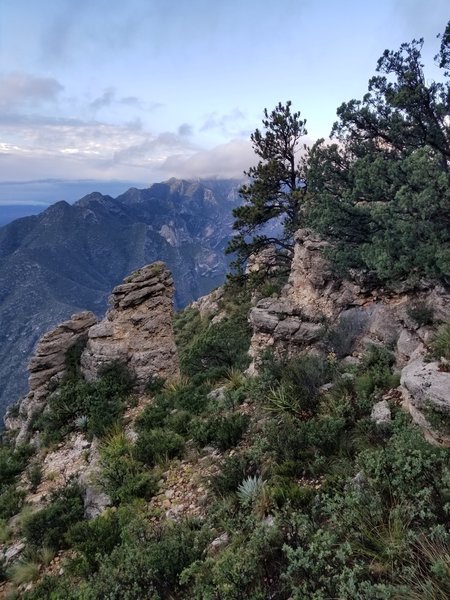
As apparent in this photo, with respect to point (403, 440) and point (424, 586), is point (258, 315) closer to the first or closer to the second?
point (403, 440)

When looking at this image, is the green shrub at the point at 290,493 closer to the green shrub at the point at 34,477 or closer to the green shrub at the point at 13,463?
the green shrub at the point at 34,477

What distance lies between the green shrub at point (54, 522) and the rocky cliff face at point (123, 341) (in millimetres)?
5347

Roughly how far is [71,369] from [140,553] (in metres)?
11.1

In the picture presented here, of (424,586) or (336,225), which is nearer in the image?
(424,586)

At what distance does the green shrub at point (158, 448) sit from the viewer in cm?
856

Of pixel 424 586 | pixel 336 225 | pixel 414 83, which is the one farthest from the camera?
pixel 336 225

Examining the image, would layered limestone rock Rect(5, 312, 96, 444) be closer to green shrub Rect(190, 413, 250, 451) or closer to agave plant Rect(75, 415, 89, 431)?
agave plant Rect(75, 415, 89, 431)

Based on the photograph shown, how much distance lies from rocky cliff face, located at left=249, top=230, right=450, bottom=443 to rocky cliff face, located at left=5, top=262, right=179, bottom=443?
12.2 ft

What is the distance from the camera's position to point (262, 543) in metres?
4.13

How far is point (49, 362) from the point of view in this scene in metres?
14.9

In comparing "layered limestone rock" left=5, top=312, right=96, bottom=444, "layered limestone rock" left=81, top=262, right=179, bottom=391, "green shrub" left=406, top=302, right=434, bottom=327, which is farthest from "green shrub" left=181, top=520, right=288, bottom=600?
"layered limestone rock" left=5, top=312, right=96, bottom=444

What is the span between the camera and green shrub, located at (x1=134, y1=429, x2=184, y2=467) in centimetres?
856

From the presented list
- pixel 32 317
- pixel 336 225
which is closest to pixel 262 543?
pixel 336 225

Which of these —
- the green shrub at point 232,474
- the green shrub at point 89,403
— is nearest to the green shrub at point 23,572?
the green shrub at point 232,474
